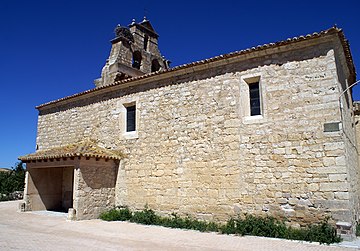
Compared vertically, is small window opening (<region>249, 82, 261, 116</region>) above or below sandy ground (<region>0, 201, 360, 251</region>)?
above

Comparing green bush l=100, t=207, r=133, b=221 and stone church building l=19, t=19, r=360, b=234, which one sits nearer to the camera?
stone church building l=19, t=19, r=360, b=234

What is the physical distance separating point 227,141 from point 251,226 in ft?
8.39

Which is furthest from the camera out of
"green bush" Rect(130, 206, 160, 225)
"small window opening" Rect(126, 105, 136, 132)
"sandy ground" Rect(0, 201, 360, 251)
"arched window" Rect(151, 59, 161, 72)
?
"arched window" Rect(151, 59, 161, 72)

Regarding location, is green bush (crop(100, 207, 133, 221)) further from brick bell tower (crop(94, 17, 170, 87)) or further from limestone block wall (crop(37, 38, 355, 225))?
brick bell tower (crop(94, 17, 170, 87))

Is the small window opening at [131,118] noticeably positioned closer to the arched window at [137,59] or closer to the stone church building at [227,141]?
the stone church building at [227,141]

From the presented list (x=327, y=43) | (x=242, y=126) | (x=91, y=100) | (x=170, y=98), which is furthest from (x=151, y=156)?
(x=327, y=43)

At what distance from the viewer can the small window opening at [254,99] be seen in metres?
9.34

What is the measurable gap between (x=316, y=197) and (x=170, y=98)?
18.7 ft

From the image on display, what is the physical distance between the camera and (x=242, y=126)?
9.27 metres

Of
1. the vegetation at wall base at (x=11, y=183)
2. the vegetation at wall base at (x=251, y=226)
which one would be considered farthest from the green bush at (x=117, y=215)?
the vegetation at wall base at (x=11, y=183)

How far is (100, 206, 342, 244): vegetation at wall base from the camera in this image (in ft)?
24.2

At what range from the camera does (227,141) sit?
31.0 feet

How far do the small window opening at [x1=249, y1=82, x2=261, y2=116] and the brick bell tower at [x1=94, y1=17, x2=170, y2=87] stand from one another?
23.2 feet

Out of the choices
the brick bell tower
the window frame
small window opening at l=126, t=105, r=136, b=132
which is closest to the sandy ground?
the window frame
